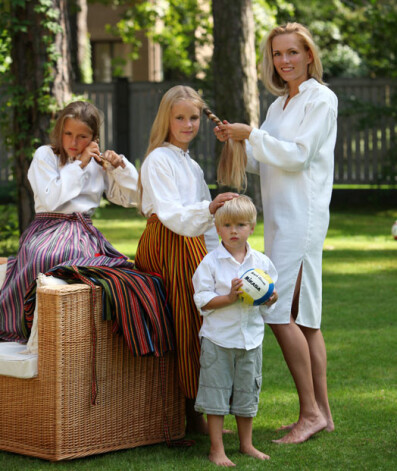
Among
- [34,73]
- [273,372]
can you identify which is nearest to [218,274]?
[273,372]

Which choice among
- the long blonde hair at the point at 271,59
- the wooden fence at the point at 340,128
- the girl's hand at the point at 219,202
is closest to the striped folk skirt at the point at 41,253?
the girl's hand at the point at 219,202

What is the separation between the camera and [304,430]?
3980mm

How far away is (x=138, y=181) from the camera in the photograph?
410 centimetres

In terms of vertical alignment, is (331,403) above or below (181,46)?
below

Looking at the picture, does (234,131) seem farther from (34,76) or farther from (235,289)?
(34,76)

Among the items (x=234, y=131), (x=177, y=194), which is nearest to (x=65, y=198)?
(x=177, y=194)

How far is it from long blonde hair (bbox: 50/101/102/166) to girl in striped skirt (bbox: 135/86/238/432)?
39cm

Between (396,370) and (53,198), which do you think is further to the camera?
(396,370)

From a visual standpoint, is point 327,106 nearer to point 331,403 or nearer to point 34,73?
point 331,403

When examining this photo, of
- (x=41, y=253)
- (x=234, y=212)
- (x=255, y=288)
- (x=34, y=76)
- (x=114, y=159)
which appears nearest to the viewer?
(x=255, y=288)

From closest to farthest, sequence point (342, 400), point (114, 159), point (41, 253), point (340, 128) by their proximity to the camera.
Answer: point (41, 253), point (114, 159), point (342, 400), point (340, 128)

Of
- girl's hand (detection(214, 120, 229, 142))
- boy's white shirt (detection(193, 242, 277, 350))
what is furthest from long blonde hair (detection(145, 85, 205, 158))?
boy's white shirt (detection(193, 242, 277, 350))

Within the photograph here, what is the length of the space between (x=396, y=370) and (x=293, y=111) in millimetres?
1785

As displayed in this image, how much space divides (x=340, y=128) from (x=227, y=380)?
1098cm
